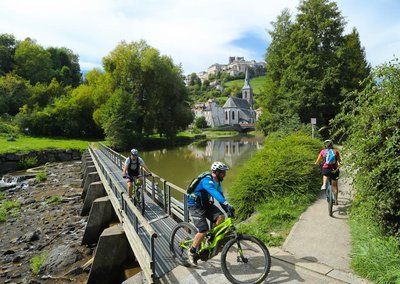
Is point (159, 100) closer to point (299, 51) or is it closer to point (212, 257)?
point (299, 51)

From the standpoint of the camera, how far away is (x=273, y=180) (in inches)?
404

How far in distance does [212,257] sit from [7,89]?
202 feet

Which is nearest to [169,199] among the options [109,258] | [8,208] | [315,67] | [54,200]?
[109,258]

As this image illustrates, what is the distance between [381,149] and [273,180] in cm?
486

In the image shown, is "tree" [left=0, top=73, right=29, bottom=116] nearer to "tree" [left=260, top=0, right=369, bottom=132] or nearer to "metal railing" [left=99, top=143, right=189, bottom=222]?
"tree" [left=260, top=0, right=369, bottom=132]

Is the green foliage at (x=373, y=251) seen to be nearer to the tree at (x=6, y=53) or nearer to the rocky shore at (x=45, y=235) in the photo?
the rocky shore at (x=45, y=235)

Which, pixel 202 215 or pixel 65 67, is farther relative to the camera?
pixel 65 67

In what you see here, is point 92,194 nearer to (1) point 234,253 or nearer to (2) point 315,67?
(1) point 234,253

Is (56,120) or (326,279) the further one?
(56,120)

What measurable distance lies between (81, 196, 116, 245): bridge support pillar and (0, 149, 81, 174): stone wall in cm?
2027

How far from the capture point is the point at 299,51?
31641 mm

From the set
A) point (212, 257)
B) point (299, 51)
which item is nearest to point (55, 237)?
point (212, 257)

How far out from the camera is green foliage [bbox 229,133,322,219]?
996cm

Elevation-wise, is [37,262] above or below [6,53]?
below
